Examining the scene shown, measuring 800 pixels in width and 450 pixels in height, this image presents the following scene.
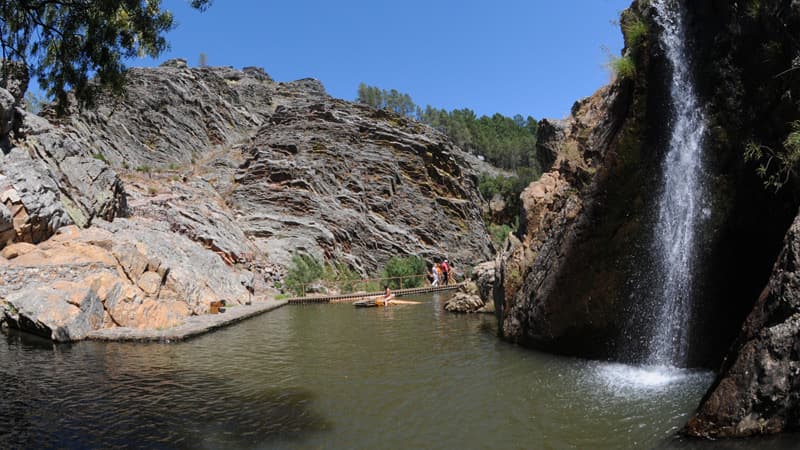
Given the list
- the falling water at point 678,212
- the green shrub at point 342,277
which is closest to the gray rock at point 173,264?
the green shrub at point 342,277

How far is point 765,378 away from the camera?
5672 mm

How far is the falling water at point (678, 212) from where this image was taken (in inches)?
385

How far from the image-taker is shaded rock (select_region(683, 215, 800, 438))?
18.5 feet

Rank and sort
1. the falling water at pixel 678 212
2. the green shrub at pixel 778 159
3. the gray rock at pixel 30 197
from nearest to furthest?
the green shrub at pixel 778 159
the falling water at pixel 678 212
the gray rock at pixel 30 197

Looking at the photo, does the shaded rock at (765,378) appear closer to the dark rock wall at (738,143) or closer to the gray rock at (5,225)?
the dark rock wall at (738,143)

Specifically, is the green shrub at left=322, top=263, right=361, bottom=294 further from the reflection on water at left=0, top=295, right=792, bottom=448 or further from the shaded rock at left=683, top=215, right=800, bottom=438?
the shaded rock at left=683, top=215, right=800, bottom=438

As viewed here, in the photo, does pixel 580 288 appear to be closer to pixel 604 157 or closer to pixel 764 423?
pixel 604 157

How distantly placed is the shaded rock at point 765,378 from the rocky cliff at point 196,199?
14.3 meters

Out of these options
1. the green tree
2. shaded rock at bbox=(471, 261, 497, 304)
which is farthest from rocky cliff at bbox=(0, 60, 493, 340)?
shaded rock at bbox=(471, 261, 497, 304)

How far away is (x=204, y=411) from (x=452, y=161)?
46.8 metres

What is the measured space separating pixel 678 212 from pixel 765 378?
5.12 metres

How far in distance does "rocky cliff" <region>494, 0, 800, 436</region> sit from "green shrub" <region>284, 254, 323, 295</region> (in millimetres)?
19553

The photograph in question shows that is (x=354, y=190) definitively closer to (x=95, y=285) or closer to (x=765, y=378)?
(x=95, y=285)

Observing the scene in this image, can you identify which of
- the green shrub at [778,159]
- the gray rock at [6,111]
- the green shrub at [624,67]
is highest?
the gray rock at [6,111]
